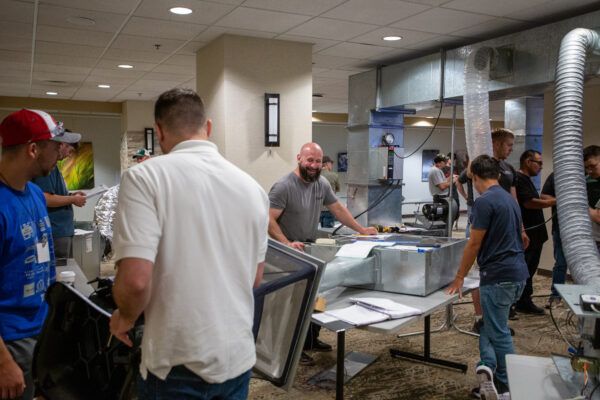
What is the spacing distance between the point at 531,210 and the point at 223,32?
120 inches

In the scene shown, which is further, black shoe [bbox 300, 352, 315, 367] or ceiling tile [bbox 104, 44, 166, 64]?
ceiling tile [bbox 104, 44, 166, 64]

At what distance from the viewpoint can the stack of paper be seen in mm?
2400

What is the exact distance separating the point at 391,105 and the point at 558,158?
11.3ft

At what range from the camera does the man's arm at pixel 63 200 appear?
11.5 feet

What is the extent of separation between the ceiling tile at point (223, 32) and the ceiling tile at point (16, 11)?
135 cm

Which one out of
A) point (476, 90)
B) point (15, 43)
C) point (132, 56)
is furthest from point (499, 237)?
point (15, 43)

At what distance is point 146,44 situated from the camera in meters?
4.96

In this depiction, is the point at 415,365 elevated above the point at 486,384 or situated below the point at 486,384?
below

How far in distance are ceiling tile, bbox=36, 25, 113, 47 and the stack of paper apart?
3.42m

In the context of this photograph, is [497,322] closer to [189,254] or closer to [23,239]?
[189,254]

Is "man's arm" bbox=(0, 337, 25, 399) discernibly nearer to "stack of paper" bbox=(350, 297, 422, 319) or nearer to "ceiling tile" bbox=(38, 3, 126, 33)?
"stack of paper" bbox=(350, 297, 422, 319)

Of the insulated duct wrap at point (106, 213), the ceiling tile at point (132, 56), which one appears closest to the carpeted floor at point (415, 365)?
the insulated duct wrap at point (106, 213)

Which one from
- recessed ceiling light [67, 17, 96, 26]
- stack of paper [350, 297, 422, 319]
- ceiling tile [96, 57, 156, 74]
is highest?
ceiling tile [96, 57, 156, 74]

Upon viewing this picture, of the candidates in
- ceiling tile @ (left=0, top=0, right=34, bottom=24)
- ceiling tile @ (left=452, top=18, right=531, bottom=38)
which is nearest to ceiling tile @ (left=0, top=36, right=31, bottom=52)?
ceiling tile @ (left=0, top=0, right=34, bottom=24)
